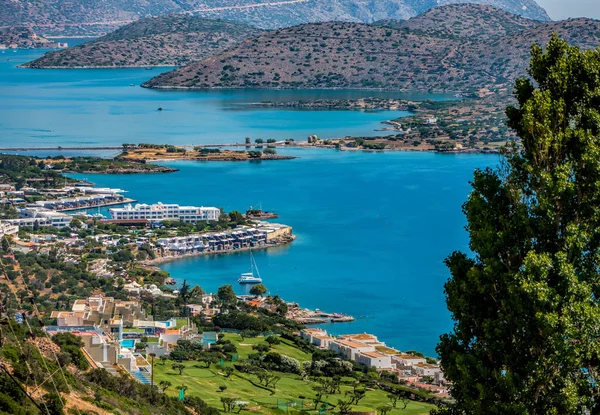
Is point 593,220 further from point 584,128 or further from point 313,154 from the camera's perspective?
point 313,154

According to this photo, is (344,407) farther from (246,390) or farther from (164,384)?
(164,384)

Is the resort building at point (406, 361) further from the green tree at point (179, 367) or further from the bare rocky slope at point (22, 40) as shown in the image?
the bare rocky slope at point (22, 40)

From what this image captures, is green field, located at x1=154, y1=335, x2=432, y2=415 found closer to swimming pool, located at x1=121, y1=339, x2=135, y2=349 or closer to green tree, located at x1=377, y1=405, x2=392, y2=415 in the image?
green tree, located at x1=377, y1=405, x2=392, y2=415

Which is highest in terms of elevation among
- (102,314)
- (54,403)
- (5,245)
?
(54,403)

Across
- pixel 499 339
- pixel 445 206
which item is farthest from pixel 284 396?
pixel 445 206

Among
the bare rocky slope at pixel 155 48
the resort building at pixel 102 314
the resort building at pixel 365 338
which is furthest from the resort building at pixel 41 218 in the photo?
the bare rocky slope at pixel 155 48

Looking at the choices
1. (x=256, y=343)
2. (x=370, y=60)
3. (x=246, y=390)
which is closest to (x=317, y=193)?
(x=256, y=343)

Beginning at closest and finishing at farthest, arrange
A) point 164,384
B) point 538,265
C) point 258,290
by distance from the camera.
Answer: point 538,265 → point 164,384 → point 258,290

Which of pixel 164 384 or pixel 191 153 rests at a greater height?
pixel 164 384
